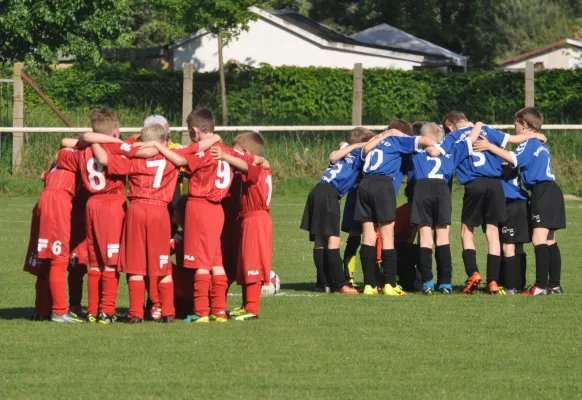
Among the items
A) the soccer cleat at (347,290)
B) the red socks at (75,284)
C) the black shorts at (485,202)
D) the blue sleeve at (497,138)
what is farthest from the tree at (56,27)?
the red socks at (75,284)

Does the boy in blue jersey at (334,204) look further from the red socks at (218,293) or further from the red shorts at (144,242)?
the red shorts at (144,242)

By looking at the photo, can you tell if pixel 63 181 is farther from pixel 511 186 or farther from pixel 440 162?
pixel 511 186

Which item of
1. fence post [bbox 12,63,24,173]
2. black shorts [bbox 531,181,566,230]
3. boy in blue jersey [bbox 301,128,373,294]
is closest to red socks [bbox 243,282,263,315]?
boy in blue jersey [bbox 301,128,373,294]

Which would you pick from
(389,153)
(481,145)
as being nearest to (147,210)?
(389,153)

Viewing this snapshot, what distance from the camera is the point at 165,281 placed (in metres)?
9.05

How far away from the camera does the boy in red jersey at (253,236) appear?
923cm

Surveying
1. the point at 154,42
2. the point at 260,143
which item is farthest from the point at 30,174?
the point at 154,42

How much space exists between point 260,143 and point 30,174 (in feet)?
49.3

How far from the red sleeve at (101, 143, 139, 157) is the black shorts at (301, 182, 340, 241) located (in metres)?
3.11

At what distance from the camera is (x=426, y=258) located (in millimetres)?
11375

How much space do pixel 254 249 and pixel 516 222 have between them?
11.4 ft

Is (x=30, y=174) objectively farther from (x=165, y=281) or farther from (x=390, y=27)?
(x=390, y=27)

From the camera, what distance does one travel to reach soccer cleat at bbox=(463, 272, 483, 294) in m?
11.3

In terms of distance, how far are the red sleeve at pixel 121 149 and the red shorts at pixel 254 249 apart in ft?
3.72
